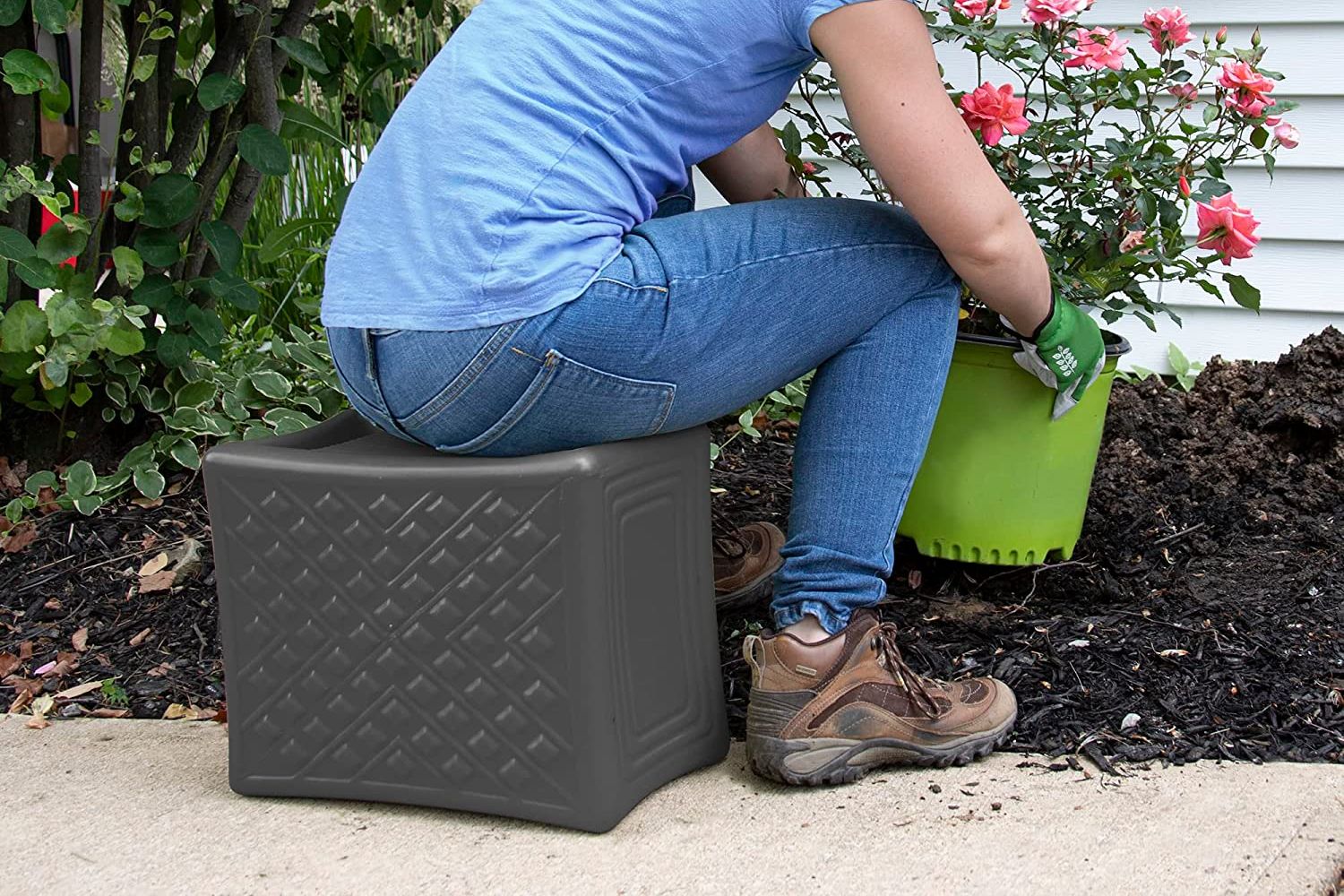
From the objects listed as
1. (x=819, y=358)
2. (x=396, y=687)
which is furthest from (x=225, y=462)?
(x=819, y=358)

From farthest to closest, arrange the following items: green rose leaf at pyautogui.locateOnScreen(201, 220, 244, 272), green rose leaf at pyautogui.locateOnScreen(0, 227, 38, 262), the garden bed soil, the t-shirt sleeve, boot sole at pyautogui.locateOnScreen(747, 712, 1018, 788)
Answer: green rose leaf at pyautogui.locateOnScreen(201, 220, 244, 272) → green rose leaf at pyautogui.locateOnScreen(0, 227, 38, 262) → the garden bed soil → boot sole at pyautogui.locateOnScreen(747, 712, 1018, 788) → the t-shirt sleeve

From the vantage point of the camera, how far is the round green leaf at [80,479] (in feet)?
8.39

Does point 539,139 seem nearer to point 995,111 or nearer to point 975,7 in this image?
point 995,111

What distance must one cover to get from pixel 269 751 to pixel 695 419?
26.4 inches

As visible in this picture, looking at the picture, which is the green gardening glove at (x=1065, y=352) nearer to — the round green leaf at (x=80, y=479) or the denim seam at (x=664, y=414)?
the denim seam at (x=664, y=414)

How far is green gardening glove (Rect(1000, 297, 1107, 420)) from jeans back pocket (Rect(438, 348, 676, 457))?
20.1 inches

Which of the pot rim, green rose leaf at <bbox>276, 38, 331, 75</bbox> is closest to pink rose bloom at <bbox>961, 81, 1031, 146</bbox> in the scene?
the pot rim

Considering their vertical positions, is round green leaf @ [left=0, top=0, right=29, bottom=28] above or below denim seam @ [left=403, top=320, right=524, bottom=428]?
above

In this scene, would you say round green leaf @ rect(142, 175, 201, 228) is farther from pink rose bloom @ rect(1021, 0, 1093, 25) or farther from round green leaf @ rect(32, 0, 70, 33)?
pink rose bloom @ rect(1021, 0, 1093, 25)

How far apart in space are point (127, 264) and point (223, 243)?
175 mm

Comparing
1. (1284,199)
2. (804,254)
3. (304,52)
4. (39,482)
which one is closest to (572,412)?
(804,254)

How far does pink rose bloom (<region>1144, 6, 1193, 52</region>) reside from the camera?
2148 mm

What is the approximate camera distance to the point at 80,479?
257 centimetres

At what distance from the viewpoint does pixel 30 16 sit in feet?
8.07
